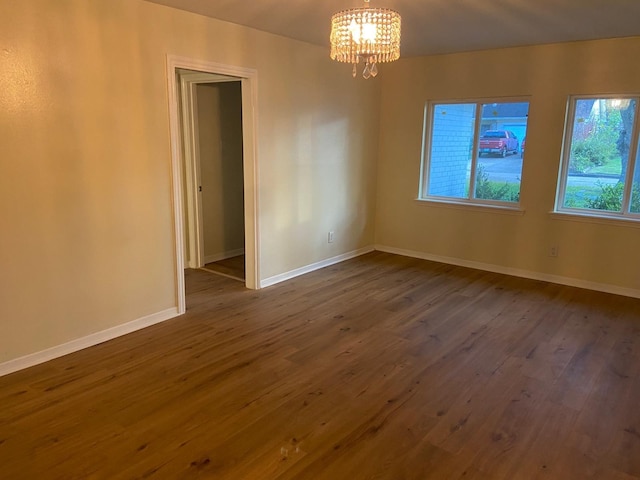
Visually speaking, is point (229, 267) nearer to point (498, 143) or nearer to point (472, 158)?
point (472, 158)

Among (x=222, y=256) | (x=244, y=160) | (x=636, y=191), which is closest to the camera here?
(x=244, y=160)

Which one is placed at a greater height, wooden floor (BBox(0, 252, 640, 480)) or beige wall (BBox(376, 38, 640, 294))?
beige wall (BBox(376, 38, 640, 294))

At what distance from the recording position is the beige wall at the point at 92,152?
114 inches

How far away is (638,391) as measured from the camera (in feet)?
9.63

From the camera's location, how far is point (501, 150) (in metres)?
5.31

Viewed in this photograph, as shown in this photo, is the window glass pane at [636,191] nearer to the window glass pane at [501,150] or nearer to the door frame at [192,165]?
the window glass pane at [501,150]

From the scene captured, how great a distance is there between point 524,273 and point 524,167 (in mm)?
1189

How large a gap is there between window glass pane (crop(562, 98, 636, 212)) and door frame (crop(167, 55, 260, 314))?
10.8 ft

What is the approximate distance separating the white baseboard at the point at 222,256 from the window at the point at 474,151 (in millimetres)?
2483

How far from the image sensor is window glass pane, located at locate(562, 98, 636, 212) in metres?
4.60

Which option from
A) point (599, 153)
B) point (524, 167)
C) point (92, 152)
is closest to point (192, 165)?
point (92, 152)

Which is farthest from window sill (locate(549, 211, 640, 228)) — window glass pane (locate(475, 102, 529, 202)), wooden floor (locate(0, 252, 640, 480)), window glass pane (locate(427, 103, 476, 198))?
window glass pane (locate(427, 103, 476, 198))

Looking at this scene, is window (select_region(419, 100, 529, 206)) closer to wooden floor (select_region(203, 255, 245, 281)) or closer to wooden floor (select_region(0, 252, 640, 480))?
wooden floor (select_region(0, 252, 640, 480))

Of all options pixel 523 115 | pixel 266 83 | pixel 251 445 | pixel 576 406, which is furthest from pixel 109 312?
pixel 523 115
